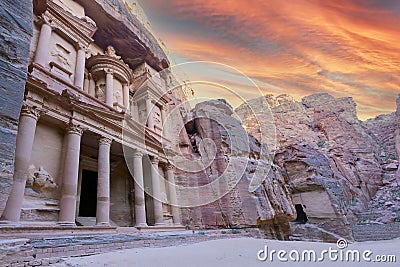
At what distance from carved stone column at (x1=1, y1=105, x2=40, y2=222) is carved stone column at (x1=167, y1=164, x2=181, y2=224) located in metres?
8.08

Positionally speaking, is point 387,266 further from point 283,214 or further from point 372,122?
point 372,122

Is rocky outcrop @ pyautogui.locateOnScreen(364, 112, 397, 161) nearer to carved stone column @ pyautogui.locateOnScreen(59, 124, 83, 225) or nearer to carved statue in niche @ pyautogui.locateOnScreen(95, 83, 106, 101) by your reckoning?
carved statue in niche @ pyautogui.locateOnScreen(95, 83, 106, 101)

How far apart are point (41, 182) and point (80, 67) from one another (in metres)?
7.05

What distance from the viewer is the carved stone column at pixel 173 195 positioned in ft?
45.1

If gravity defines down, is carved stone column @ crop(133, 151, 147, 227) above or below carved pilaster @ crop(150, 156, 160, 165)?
below

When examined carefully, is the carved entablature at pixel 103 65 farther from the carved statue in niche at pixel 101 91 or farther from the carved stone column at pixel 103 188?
the carved stone column at pixel 103 188

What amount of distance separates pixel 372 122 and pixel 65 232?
77.5 metres

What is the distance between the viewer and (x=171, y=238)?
304 inches

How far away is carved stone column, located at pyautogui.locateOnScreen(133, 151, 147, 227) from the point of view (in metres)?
11.0

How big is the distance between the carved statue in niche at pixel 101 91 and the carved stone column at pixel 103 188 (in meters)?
4.91

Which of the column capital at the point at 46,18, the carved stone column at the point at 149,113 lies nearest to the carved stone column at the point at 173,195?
the carved stone column at the point at 149,113

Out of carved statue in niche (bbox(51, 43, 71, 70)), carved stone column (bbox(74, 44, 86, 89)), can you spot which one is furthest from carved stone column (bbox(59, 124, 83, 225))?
carved statue in niche (bbox(51, 43, 71, 70))

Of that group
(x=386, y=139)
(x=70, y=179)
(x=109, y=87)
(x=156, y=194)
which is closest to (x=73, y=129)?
(x=70, y=179)

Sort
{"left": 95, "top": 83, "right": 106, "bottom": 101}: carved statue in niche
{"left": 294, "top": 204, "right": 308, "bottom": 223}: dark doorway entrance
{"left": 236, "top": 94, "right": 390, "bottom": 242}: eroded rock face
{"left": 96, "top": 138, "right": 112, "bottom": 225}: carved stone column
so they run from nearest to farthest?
1. {"left": 96, "top": 138, "right": 112, "bottom": 225}: carved stone column
2. {"left": 95, "top": 83, "right": 106, "bottom": 101}: carved statue in niche
3. {"left": 236, "top": 94, "right": 390, "bottom": 242}: eroded rock face
4. {"left": 294, "top": 204, "right": 308, "bottom": 223}: dark doorway entrance
